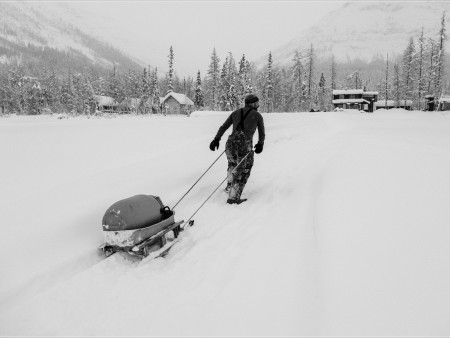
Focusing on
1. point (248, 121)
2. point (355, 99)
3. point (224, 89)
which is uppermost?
point (224, 89)

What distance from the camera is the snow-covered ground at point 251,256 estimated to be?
3.12 meters

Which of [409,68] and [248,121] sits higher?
[409,68]

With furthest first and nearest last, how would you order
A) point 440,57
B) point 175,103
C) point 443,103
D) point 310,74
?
1. point 175,103
2. point 310,74
3. point 440,57
4. point 443,103

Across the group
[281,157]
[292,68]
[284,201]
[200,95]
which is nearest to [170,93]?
[200,95]

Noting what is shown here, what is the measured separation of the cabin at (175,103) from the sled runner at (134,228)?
71.9 metres

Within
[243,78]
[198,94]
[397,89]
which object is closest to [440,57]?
[397,89]

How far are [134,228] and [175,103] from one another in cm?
7468

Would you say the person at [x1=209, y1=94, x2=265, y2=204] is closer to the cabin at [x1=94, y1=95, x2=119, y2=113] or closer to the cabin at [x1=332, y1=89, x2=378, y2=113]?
the cabin at [x1=332, y1=89, x2=378, y2=113]

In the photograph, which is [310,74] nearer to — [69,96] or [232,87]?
[232,87]

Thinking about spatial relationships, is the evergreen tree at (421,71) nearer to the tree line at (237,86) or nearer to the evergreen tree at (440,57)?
the tree line at (237,86)

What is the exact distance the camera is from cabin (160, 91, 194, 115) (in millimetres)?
75562

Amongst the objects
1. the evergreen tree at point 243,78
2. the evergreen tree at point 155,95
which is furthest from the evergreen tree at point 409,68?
the evergreen tree at point 155,95

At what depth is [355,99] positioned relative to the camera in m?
70.7

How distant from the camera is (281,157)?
11203 mm
